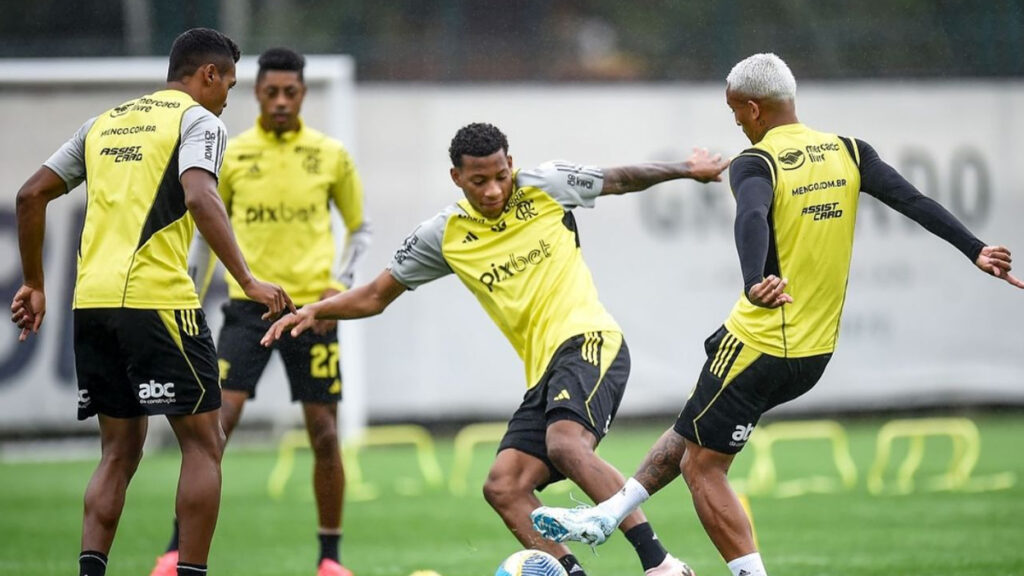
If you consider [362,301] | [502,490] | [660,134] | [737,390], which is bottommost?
[502,490]

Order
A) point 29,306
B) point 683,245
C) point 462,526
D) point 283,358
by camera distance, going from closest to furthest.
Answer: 1. point 29,306
2. point 283,358
3. point 462,526
4. point 683,245

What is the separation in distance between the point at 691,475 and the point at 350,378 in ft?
31.0

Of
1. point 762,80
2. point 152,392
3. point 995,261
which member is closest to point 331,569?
point 152,392

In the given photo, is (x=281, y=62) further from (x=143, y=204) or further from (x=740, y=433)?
(x=740, y=433)

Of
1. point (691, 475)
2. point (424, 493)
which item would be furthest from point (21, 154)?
point (691, 475)

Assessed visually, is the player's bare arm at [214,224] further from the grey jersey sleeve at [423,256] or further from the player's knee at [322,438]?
the player's knee at [322,438]

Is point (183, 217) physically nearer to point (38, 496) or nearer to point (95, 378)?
point (95, 378)

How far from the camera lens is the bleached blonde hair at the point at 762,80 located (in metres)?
6.98

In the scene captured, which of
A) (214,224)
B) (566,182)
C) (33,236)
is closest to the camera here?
(214,224)

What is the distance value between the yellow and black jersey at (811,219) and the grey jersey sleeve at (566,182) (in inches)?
40.7

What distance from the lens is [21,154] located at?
17078 millimetres

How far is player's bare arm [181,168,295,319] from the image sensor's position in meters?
6.77

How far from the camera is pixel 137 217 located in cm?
690

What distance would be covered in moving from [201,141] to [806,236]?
2.82 m
